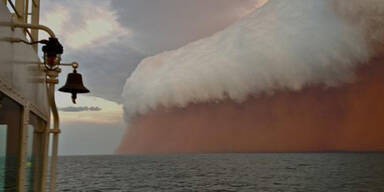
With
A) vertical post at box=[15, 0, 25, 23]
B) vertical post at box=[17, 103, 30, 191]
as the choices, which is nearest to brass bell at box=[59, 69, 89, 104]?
vertical post at box=[15, 0, 25, 23]

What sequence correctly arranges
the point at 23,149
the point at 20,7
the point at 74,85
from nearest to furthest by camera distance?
1. the point at 23,149
2. the point at 20,7
3. the point at 74,85

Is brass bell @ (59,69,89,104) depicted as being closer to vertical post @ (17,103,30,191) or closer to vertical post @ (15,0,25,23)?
vertical post @ (15,0,25,23)

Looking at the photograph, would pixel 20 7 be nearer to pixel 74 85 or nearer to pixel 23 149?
pixel 74 85

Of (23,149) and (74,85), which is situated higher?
(74,85)

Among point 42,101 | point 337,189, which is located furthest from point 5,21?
point 337,189

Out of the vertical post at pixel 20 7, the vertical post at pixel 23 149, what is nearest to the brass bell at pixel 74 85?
the vertical post at pixel 20 7

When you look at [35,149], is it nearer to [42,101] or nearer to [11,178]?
[42,101]

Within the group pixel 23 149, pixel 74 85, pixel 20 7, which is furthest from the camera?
pixel 74 85

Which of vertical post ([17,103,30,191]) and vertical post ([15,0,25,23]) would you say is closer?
vertical post ([17,103,30,191])

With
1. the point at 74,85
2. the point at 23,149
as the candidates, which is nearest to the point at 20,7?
the point at 74,85

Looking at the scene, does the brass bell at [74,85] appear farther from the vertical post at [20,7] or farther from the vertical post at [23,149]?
the vertical post at [23,149]

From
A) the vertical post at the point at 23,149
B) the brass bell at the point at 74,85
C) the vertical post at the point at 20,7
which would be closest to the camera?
the vertical post at the point at 23,149
